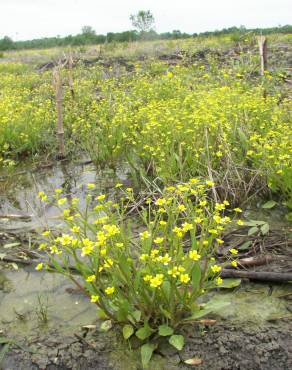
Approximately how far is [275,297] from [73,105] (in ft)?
18.3

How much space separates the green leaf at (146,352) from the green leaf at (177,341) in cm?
11

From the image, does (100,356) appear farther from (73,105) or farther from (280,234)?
(73,105)

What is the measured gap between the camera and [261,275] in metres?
2.82

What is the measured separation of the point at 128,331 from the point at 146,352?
180 millimetres

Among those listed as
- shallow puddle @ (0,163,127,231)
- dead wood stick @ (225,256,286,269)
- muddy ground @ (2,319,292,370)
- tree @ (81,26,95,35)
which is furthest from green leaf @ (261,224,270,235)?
tree @ (81,26,95,35)

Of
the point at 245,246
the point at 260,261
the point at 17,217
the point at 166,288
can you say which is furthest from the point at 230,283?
the point at 17,217

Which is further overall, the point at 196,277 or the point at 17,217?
the point at 17,217

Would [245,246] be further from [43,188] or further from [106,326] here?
[43,188]

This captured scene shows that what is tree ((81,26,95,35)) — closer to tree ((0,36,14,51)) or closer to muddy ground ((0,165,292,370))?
tree ((0,36,14,51))

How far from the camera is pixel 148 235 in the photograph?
2.32 m

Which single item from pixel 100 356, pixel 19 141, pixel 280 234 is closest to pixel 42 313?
pixel 100 356

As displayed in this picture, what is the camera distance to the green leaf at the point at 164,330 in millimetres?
2328

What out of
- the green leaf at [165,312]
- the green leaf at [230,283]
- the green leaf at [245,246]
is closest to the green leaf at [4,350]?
the green leaf at [165,312]


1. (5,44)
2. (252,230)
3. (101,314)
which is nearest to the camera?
(101,314)
